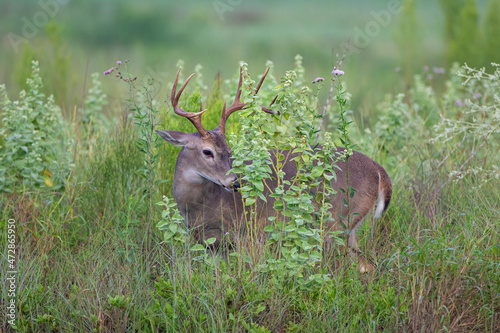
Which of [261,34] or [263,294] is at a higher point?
[261,34]

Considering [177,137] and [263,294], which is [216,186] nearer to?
[177,137]

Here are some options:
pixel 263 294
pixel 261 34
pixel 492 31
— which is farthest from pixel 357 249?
pixel 261 34

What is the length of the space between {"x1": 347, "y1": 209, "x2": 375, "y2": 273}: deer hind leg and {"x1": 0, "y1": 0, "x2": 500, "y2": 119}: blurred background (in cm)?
637

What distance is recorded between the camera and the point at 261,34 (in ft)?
76.1

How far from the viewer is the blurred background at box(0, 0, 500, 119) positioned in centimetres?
1152

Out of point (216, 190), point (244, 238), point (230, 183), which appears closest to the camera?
point (244, 238)

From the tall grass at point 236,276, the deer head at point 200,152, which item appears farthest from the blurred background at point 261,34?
the tall grass at point 236,276

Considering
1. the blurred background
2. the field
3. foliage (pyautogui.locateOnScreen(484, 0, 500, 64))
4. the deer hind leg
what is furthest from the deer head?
foliage (pyautogui.locateOnScreen(484, 0, 500, 64))

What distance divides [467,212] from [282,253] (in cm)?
157

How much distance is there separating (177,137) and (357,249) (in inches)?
58.0

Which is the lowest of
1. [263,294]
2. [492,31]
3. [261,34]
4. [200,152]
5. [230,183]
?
[263,294]

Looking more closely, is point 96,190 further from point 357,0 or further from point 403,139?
point 357,0

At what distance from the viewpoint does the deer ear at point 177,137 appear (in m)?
4.68

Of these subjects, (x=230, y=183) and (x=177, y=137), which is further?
(x=177, y=137)
